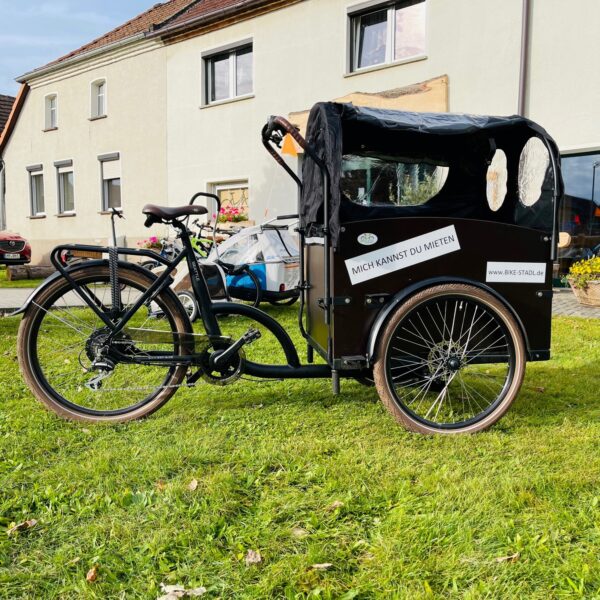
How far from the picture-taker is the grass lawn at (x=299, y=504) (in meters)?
1.84

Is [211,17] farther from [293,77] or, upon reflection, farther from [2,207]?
[2,207]

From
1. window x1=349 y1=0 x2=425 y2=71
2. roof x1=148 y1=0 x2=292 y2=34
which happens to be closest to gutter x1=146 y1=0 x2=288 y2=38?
roof x1=148 y1=0 x2=292 y2=34

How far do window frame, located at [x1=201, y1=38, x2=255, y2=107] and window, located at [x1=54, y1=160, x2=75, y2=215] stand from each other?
6.35 m

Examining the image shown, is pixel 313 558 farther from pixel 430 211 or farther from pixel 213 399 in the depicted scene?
pixel 430 211

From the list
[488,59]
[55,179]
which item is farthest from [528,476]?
[55,179]

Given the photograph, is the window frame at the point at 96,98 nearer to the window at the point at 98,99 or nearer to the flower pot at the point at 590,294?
the window at the point at 98,99

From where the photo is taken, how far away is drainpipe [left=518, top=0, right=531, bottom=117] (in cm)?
920

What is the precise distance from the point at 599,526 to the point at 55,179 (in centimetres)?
1911

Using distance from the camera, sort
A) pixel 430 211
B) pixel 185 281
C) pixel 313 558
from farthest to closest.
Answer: pixel 185 281
pixel 430 211
pixel 313 558

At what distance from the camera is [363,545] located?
202 cm

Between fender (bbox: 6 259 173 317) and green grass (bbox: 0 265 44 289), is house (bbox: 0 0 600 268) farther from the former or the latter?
fender (bbox: 6 259 173 317)

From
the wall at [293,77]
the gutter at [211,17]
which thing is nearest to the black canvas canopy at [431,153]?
the wall at [293,77]

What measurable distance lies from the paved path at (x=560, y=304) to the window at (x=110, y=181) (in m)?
7.46

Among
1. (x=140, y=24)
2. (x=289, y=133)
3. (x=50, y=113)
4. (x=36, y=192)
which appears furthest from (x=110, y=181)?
(x=289, y=133)
